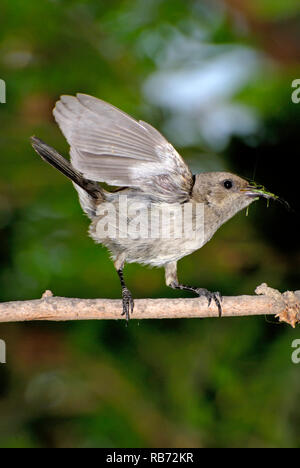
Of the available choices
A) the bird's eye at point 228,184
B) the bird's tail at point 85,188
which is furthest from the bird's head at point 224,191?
the bird's tail at point 85,188

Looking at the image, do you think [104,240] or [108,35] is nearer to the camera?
[104,240]

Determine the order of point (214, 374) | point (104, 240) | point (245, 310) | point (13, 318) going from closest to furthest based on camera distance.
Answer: point (13, 318) → point (245, 310) → point (104, 240) → point (214, 374)

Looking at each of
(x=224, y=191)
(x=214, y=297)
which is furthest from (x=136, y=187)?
(x=214, y=297)

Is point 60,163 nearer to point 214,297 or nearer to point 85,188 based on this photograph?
point 85,188

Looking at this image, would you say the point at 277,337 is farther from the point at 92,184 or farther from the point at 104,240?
the point at 92,184

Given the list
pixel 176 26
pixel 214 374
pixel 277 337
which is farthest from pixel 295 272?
pixel 176 26
